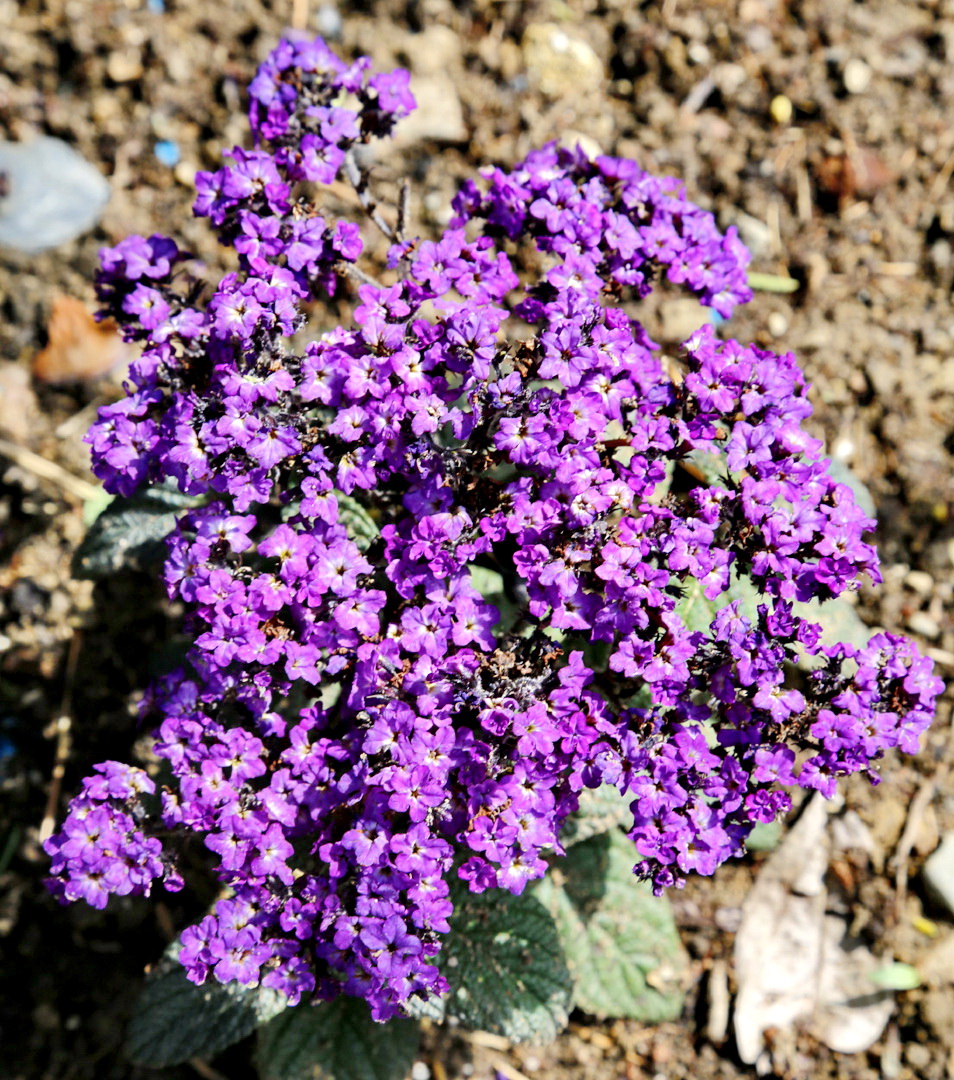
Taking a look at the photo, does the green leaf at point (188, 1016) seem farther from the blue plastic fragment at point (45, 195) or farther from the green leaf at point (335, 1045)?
the blue plastic fragment at point (45, 195)

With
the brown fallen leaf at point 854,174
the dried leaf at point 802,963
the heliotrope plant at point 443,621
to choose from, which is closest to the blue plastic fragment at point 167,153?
the heliotrope plant at point 443,621

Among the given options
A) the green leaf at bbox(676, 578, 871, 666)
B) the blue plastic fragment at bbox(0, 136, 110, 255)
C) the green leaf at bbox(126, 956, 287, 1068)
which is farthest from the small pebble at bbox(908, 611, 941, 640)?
the blue plastic fragment at bbox(0, 136, 110, 255)

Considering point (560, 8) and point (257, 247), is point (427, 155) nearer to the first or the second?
point (560, 8)

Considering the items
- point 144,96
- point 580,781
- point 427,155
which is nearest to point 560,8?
point 427,155

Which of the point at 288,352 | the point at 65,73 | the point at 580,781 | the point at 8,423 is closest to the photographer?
the point at 580,781

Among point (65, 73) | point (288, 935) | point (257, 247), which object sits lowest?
point (288, 935)

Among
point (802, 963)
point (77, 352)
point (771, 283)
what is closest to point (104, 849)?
point (802, 963)
